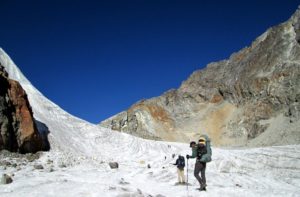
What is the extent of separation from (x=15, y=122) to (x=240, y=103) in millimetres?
72481

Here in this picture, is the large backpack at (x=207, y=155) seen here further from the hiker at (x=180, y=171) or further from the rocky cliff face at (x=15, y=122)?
the rocky cliff face at (x=15, y=122)

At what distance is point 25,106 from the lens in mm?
25281

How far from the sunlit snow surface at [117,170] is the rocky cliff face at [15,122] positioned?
1.23m

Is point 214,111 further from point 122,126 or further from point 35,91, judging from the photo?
point 35,91

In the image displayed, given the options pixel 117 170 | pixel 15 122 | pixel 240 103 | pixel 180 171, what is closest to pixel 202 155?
pixel 180 171

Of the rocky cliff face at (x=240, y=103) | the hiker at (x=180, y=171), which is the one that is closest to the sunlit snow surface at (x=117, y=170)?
the hiker at (x=180, y=171)

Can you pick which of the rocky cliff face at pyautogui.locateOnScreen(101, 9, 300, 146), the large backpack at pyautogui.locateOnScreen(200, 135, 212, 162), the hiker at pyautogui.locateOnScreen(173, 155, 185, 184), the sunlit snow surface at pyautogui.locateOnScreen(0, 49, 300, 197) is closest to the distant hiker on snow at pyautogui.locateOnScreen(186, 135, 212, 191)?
the large backpack at pyautogui.locateOnScreen(200, 135, 212, 162)

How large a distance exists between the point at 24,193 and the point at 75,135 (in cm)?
2361

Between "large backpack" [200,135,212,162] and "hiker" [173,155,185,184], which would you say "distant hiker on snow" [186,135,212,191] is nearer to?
"large backpack" [200,135,212,162]

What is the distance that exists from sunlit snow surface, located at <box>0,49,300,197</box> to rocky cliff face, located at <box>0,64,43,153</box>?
1225 mm

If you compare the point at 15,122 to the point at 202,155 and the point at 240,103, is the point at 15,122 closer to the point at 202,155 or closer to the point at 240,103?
the point at 202,155

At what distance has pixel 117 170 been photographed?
21453 mm

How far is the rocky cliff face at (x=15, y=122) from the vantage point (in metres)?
22.7

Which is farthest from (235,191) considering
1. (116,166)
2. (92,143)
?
(92,143)
